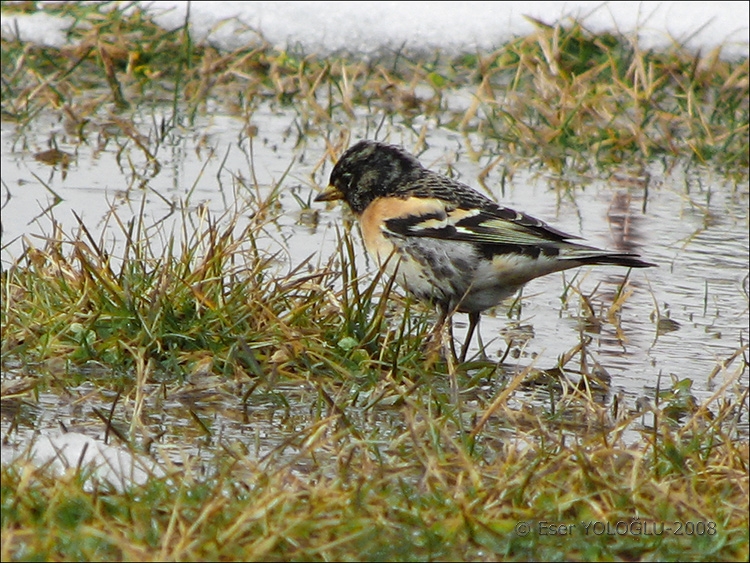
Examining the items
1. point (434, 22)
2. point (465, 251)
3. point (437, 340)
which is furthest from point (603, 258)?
point (434, 22)

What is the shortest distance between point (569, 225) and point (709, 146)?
75.7 inches

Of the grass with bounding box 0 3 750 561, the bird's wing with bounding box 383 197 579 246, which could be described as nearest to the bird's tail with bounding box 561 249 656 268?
the bird's wing with bounding box 383 197 579 246

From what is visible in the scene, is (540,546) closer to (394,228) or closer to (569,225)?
(394,228)

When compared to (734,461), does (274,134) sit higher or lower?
higher

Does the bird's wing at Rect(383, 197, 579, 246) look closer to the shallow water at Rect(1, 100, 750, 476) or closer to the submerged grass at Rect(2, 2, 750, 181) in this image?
the shallow water at Rect(1, 100, 750, 476)

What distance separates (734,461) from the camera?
4004 millimetres

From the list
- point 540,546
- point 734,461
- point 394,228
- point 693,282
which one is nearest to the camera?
point 540,546

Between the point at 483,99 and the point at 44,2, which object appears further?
the point at 44,2

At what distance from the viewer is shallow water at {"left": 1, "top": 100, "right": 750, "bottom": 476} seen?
559 cm

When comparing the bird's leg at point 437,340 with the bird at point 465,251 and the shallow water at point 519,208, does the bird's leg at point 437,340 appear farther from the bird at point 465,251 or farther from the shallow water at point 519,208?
the shallow water at point 519,208

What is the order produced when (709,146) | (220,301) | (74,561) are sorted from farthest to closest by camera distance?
1. (709,146)
2. (220,301)
3. (74,561)

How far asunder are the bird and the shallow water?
28 cm

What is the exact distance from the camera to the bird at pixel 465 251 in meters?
5.60

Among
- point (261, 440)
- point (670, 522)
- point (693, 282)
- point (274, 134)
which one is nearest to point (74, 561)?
point (261, 440)
